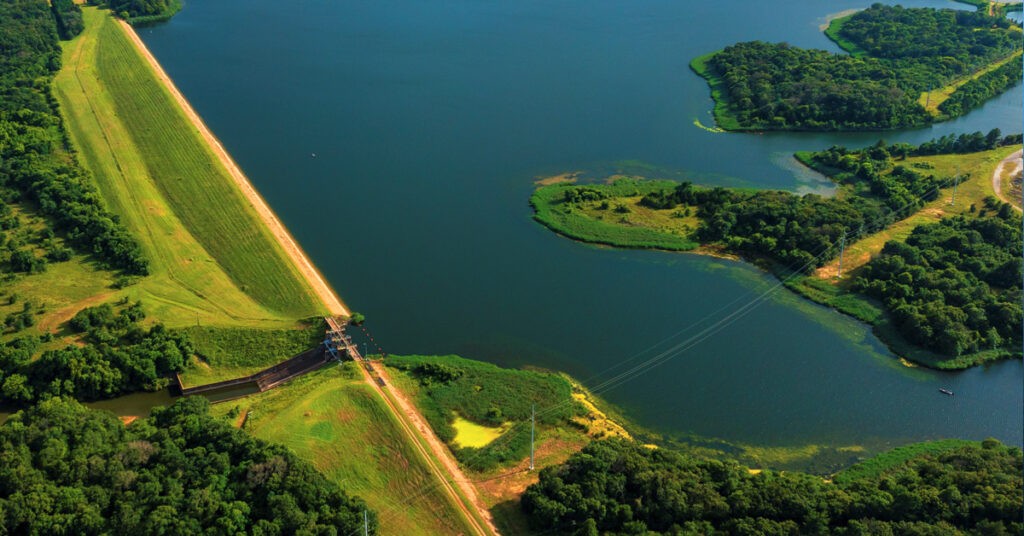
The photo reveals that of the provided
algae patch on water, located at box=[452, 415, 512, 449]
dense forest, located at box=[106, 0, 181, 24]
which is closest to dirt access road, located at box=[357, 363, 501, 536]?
algae patch on water, located at box=[452, 415, 512, 449]

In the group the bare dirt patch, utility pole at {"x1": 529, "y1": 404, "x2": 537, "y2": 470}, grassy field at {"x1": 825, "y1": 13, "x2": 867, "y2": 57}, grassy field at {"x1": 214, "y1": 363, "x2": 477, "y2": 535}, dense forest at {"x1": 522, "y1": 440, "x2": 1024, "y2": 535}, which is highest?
grassy field at {"x1": 825, "y1": 13, "x2": 867, "y2": 57}

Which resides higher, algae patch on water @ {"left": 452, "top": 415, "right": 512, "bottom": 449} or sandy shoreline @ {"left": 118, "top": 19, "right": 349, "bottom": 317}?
sandy shoreline @ {"left": 118, "top": 19, "right": 349, "bottom": 317}

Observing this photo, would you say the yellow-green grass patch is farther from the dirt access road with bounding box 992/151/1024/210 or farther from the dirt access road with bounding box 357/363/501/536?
the dirt access road with bounding box 357/363/501/536

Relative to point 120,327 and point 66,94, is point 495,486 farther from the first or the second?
point 66,94

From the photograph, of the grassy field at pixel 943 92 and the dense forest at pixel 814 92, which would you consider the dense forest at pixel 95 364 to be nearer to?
the dense forest at pixel 814 92

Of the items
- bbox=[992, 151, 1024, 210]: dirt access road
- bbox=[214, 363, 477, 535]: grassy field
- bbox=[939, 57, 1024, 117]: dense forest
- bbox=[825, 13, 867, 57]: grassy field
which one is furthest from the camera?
bbox=[825, 13, 867, 57]: grassy field

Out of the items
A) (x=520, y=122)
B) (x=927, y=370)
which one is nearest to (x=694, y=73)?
(x=520, y=122)

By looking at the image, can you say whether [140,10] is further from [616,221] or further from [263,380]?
[263,380]
